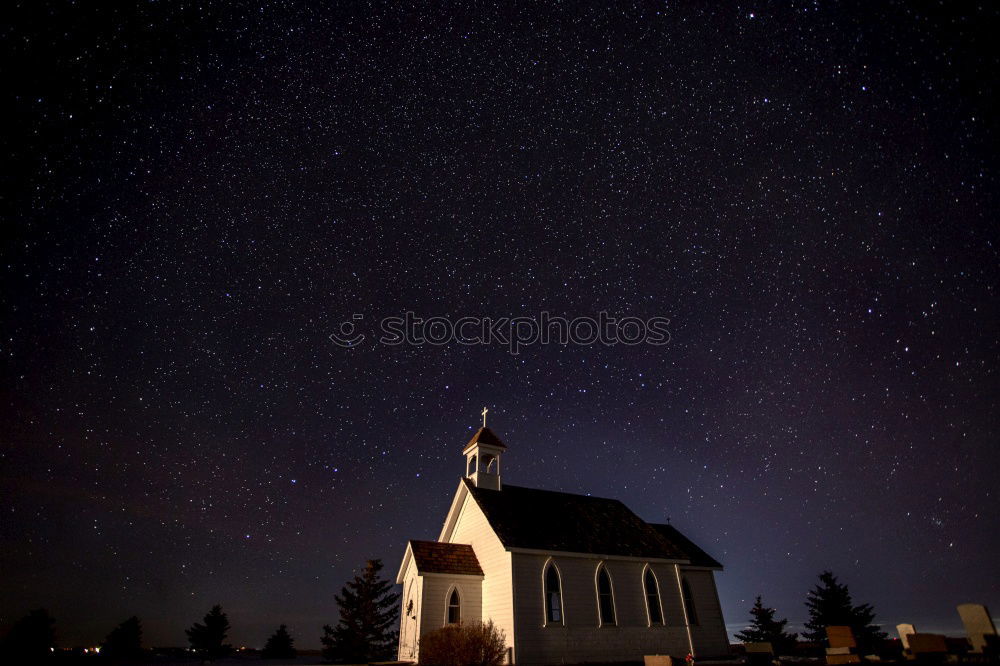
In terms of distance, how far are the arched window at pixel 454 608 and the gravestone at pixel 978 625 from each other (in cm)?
1658

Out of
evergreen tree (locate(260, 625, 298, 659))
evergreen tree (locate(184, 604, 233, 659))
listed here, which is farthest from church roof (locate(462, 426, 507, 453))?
evergreen tree (locate(184, 604, 233, 659))

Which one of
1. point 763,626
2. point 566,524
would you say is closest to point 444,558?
point 566,524

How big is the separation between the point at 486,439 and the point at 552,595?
8.64 metres

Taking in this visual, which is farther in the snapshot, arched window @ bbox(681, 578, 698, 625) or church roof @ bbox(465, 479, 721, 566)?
arched window @ bbox(681, 578, 698, 625)

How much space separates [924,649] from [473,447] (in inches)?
769

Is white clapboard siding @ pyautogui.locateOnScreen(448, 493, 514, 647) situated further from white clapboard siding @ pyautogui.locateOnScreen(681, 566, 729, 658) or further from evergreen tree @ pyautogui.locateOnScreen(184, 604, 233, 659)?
evergreen tree @ pyautogui.locateOnScreen(184, 604, 233, 659)

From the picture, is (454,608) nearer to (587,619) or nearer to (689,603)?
(587,619)

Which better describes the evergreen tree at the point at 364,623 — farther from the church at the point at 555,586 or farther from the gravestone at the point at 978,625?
the gravestone at the point at 978,625

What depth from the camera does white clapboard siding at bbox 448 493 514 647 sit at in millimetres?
19859

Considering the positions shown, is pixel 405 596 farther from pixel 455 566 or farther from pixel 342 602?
pixel 342 602

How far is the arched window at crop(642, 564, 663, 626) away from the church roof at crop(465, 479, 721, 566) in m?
0.91

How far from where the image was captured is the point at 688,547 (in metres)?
28.9

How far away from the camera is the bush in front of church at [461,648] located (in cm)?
1723

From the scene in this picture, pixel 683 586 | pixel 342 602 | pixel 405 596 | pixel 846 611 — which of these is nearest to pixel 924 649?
pixel 683 586
